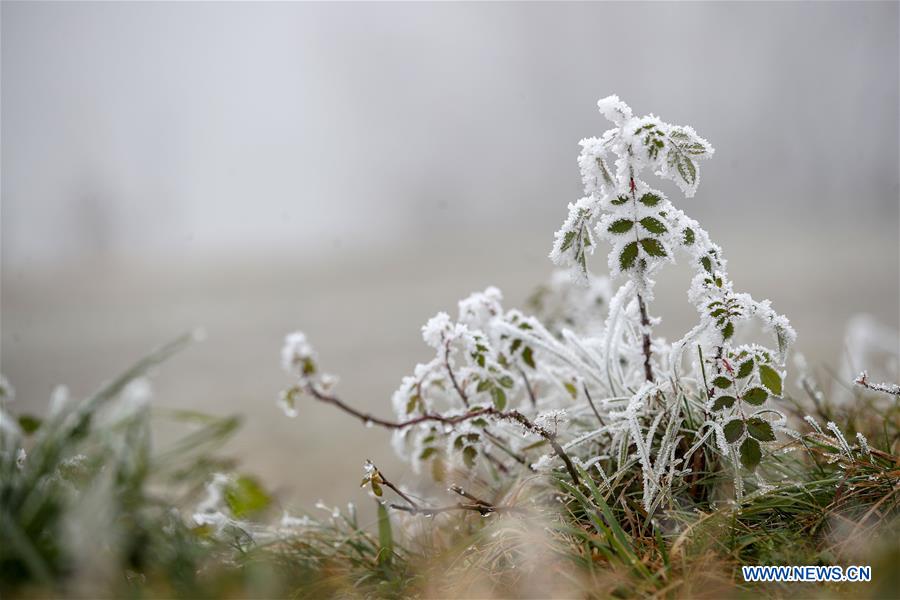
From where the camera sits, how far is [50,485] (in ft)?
3.97

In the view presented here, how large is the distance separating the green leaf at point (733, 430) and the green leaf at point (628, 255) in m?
0.35

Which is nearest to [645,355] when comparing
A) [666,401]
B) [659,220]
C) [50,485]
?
[666,401]

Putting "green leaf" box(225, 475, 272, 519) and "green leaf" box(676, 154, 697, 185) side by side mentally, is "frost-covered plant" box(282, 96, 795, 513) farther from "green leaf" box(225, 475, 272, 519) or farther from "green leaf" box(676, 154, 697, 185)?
"green leaf" box(225, 475, 272, 519)

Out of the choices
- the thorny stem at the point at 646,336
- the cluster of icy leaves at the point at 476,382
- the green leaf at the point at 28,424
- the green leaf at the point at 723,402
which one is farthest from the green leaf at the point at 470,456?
the green leaf at the point at 28,424

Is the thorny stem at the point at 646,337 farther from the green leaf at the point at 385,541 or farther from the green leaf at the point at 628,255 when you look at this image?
the green leaf at the point at 385,541

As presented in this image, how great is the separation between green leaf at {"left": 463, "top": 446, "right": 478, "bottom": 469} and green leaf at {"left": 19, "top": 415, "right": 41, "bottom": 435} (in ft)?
3.11

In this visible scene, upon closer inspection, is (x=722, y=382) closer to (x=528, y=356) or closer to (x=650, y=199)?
(x=650, y=199)

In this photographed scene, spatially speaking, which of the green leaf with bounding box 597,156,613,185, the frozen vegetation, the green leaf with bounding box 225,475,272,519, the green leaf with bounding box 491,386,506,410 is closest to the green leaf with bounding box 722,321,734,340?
the frozen vegetation

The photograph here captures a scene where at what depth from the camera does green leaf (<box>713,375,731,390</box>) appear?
134 centimetres

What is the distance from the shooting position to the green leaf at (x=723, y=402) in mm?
1329

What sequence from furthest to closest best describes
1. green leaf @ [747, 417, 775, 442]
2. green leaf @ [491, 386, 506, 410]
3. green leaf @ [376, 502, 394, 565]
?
green leaf @ [491, 386, 506, 410], green leaf @ [376, 502, 394, 565], green leaf @ [747, 417, 775, 442]

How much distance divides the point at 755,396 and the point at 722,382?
6cm

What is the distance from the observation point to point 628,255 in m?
1.31

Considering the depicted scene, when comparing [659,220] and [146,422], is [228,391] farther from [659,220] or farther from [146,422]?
[659,220]
